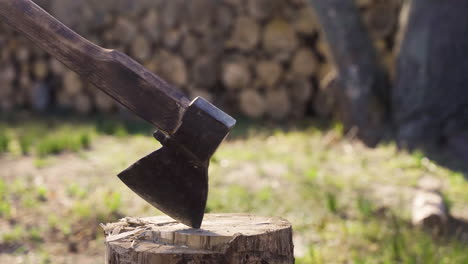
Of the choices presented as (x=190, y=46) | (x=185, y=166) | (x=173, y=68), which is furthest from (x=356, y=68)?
(x=185, y=166)

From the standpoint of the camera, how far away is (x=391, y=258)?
3514 millimetres

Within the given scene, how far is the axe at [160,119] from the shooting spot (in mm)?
2109

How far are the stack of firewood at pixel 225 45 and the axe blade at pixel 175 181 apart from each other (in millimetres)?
4954

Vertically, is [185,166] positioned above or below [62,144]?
below

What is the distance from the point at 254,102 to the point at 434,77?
2463 mm

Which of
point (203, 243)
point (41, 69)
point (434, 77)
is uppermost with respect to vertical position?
point (41, 69)

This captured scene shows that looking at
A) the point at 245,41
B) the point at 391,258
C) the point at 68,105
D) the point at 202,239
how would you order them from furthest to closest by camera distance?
the point at 68,105
the point at 245,41
the point at 391,258
the point at 202,239

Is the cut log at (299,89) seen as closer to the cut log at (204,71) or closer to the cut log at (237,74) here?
the cut log at (237,74)

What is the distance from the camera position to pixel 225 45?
729 centimetres

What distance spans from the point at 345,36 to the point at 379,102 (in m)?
0.67

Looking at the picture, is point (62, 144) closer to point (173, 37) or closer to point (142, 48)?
point (142, 48)

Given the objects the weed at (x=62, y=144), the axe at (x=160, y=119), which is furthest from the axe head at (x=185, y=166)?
the weed at (x=62, y=144)

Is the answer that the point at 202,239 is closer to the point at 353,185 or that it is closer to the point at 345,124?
the point at 353,185

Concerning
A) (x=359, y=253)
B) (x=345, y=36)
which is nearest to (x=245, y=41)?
(x=345, y=36)
